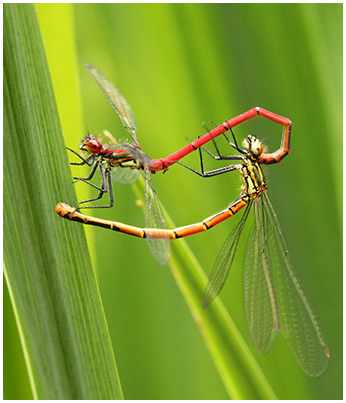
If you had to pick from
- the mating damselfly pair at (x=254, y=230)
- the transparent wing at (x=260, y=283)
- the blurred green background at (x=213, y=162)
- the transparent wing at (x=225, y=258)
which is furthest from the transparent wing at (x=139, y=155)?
the transparent wing at (x=260, y=283)

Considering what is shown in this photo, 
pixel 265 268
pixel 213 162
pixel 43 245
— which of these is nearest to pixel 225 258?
pixel 265 268

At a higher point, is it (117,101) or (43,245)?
(117,101)

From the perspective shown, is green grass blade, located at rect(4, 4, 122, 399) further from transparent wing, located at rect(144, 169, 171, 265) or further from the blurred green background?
the blurred green background

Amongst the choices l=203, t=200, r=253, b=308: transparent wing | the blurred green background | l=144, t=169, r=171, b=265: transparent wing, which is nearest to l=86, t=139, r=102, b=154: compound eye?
the blurred green background

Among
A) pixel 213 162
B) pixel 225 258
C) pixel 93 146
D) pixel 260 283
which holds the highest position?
pixel 93 146

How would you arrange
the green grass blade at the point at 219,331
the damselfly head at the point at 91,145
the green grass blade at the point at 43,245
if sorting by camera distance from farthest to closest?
the damselfly head at the point at 91,145
the green grass blade at the point at 219,331
the green grass blade at the point at 43,245

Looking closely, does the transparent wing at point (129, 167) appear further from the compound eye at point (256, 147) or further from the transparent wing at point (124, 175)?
the compound eye at point (256, 147)

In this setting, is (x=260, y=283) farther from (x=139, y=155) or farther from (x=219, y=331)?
(x=139, y=155)
